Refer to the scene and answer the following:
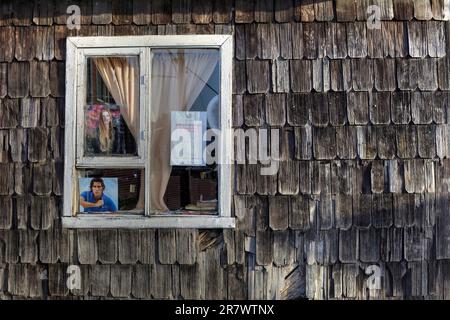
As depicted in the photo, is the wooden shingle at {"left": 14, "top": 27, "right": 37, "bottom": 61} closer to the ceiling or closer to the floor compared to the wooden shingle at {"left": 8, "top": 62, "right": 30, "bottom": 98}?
closer to the ceiling

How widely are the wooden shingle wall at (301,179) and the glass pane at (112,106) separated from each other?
225 mm

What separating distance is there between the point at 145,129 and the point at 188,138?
33cm

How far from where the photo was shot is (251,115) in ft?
13.4

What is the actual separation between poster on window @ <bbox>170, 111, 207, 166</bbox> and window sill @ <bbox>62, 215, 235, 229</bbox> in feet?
1.40

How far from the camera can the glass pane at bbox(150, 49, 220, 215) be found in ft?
13.5

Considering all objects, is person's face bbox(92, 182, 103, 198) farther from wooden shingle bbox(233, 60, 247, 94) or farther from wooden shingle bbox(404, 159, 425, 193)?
wooden shingle bbox(404, 159, 425, 193)

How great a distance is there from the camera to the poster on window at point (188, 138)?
4121 millimetres

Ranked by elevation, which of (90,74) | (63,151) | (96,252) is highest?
(90,74)

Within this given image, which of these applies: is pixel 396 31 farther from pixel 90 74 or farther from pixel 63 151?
pixel 63 151

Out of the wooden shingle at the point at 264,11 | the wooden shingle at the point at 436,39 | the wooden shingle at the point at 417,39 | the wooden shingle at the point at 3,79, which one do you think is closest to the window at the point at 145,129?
the wooden shingle at the point at 264,11

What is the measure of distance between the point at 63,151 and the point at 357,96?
2286 millimetres

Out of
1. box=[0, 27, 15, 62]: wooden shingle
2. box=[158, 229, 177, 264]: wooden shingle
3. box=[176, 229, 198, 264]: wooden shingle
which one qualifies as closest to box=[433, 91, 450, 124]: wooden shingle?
box=[176, 229, 198, 264]: wooden shingle

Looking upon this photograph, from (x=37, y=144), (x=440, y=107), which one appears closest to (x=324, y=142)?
(x=440, y=107)
